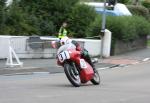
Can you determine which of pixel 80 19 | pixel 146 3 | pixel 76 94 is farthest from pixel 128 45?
pixel 146 3

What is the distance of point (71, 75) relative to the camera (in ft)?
48.2

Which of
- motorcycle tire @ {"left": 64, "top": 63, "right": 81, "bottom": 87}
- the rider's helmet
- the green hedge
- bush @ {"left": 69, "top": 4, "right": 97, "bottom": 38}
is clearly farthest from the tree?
motorcycle tire @ {"left": 64, "top": 63, "right": 81, "bottom": 87}

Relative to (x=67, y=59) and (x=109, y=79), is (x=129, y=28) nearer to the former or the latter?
(x=109, y=79)

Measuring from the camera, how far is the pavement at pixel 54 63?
21.2m

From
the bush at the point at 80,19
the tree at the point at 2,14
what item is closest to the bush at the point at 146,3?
the bush at the point at 80,19

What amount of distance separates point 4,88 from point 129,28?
62.6 ft

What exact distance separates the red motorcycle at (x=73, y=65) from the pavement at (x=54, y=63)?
545 centimetres

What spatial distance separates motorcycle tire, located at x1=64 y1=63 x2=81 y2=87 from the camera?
574 inches

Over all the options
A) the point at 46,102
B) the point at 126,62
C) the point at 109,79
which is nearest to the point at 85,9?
the point at 126,62

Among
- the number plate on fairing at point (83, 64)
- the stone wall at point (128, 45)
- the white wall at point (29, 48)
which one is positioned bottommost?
the stone wall at point (128, 45)

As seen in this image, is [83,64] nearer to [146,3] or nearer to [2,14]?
[2,14]

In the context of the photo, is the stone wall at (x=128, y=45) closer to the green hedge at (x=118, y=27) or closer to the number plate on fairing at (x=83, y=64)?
the green hedge at (x=118, y=27)

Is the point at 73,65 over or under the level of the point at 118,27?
over

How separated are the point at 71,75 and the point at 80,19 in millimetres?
23728
